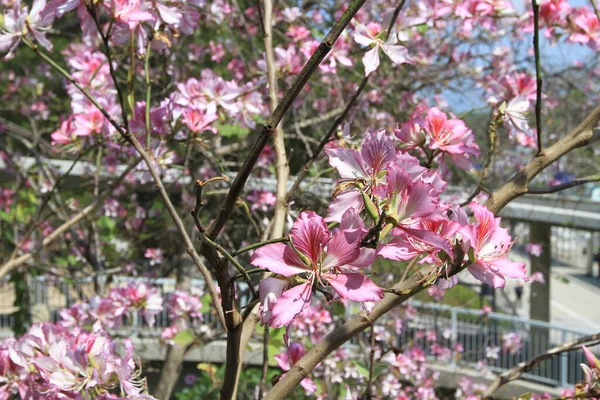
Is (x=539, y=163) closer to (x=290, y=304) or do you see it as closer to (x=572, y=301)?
(x=290, y=304)

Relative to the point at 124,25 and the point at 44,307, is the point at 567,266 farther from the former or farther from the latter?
the point at 124,25

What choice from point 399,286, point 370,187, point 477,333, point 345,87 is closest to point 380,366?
point 399,286

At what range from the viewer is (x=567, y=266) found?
73.9 feet

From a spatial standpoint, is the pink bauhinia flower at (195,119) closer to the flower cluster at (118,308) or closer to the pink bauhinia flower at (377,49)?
the pink bauhinia flower at (377,49)

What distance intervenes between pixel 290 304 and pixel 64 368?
55 cm

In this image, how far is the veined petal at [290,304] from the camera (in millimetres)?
652

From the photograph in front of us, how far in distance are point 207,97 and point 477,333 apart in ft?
22.5

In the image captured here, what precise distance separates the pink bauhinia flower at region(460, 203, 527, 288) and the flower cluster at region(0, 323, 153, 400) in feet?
1.83

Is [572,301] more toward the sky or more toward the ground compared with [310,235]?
more toward the sky

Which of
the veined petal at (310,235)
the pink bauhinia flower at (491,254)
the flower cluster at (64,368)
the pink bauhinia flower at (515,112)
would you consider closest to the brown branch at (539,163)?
the pink bauhinia flower at (515,112)

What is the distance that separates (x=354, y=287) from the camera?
0.67 m

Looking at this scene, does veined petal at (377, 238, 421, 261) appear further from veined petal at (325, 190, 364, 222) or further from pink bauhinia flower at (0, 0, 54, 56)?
pink bauhinia flower at (0, 0, 54, 56)

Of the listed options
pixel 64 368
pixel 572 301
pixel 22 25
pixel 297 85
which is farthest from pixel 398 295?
pixel 572 301

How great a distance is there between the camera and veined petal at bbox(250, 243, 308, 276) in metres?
0.66
